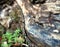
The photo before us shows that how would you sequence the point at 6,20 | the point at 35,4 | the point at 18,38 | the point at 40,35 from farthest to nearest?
the point at 6,20 → the point at 18,38 → the point at 35,4 → the point at 40,35

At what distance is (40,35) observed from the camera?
199 cm

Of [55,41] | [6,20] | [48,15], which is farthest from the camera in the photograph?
[6,20]

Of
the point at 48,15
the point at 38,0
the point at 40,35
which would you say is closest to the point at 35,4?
the point at 38,0

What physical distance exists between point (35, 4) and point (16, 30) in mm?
579

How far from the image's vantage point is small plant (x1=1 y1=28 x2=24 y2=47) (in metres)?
2.67

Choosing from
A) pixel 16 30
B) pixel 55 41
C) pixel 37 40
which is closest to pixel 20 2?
pixel 16 30

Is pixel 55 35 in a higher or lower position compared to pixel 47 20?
lower

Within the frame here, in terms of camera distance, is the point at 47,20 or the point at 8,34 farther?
the point at 8,34

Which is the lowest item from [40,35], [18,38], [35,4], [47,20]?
[18,38]

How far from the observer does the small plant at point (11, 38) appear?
2669 millimetres

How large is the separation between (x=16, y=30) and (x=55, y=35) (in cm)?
96

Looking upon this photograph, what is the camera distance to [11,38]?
270cm

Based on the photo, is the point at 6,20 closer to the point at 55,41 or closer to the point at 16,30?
the point at 16,30

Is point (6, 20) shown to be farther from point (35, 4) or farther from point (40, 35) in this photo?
point (40, 35)
